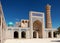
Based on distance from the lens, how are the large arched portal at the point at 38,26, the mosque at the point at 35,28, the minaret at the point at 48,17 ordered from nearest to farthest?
the mosque at the point at 35,28 < the large arched portal at the point at 38,26 < the minaret at the point at 48,17

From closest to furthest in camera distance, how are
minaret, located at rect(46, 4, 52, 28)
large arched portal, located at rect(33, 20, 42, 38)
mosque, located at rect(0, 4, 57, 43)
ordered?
mosque, located at rect(0, 4, 57, 43) < large arched portal, located at rect(33, 20, 42, 38) < minaret, located at rect(46, 4, 52, 28)

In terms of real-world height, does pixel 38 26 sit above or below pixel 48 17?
below

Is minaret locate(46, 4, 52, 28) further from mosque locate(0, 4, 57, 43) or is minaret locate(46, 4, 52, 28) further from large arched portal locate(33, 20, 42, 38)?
large arched portal locate(33, 20, 42, 38)

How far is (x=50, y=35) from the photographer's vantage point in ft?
104

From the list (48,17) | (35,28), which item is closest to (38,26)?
(35,28)

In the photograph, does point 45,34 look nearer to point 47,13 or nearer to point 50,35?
point 50,35

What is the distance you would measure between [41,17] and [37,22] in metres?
1.74

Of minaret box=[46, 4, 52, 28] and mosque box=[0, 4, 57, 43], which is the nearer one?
mosque box=[0, 4, 57, 43]

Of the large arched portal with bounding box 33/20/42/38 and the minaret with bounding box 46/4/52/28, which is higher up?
the minaret with bounding box 46/4/52/28

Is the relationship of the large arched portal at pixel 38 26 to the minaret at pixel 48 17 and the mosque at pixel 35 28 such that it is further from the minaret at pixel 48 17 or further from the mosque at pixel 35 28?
the minaret at pixel 48 17

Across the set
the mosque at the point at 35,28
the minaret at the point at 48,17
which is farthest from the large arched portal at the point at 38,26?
the minaret at the point at 48,17

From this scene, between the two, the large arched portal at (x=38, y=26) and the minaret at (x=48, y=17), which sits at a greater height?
the minaret at (x=48, y=17)

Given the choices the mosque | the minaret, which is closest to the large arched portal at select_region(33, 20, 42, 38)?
the mosque

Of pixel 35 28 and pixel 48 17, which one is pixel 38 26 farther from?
pixel 48 17
